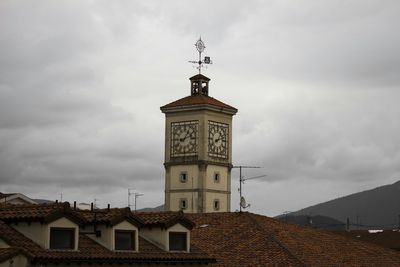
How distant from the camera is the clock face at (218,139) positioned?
132 meters

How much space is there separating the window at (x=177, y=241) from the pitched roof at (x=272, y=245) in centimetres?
789

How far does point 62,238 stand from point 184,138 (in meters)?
88.5

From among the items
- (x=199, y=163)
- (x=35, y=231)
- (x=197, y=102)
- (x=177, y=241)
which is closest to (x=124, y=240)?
(x=177, y=241)

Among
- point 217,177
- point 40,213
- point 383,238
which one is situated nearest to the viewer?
point 40,213

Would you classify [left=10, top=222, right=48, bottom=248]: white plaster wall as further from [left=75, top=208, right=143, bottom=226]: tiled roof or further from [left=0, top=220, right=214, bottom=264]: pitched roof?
[left=75, top=208, right=143, bottom=226]: tiled roof

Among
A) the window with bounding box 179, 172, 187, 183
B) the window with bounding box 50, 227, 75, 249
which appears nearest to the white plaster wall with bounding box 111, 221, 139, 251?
the window with bounding box 50, 227, 75, 249

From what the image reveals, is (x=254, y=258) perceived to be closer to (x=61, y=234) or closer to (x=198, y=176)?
(x=61, y=234)

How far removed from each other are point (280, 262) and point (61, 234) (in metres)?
19.5

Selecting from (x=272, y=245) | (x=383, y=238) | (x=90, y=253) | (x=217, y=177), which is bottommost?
(x=90, y=253)

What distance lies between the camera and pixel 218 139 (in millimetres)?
133250

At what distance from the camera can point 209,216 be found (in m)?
71.2

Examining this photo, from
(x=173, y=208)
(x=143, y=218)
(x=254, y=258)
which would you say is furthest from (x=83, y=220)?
(x=173, y=208)

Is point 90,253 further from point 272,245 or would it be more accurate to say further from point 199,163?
point 199,163

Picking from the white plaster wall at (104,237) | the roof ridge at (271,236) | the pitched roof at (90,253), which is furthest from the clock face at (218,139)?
the white plaster wall at (104,237)
